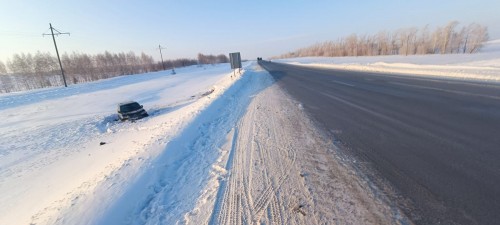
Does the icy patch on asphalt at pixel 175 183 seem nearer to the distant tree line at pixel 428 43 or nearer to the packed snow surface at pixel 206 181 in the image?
the packed snow surface at pixel 206 181

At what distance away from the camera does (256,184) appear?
4.11 m

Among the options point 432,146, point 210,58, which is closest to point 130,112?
point 432,146

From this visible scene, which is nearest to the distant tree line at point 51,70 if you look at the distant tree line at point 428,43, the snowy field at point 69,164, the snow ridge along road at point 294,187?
the snowy field at point 69,164

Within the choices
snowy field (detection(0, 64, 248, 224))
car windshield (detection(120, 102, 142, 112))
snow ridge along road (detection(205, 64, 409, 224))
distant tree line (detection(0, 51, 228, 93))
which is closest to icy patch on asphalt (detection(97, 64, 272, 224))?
snowy field (detection(0, 64, 248, 224))

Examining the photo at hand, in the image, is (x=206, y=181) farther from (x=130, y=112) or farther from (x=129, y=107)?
(x=129, y=107)

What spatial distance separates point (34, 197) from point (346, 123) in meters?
8.44

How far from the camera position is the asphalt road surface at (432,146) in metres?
3.06

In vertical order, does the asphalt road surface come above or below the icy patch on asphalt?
above

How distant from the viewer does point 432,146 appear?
479cm

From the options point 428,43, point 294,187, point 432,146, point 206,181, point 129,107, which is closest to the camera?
point 294,187

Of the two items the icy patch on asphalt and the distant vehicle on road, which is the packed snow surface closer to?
the icy patch on asphalt

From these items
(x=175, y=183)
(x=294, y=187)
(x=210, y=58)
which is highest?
(x=210, y=58)

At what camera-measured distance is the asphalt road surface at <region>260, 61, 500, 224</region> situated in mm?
3059

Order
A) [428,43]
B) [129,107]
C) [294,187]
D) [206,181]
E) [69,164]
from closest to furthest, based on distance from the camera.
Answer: [294,187]
[206,181]
[69,164]
[129,107]
[428,43]
